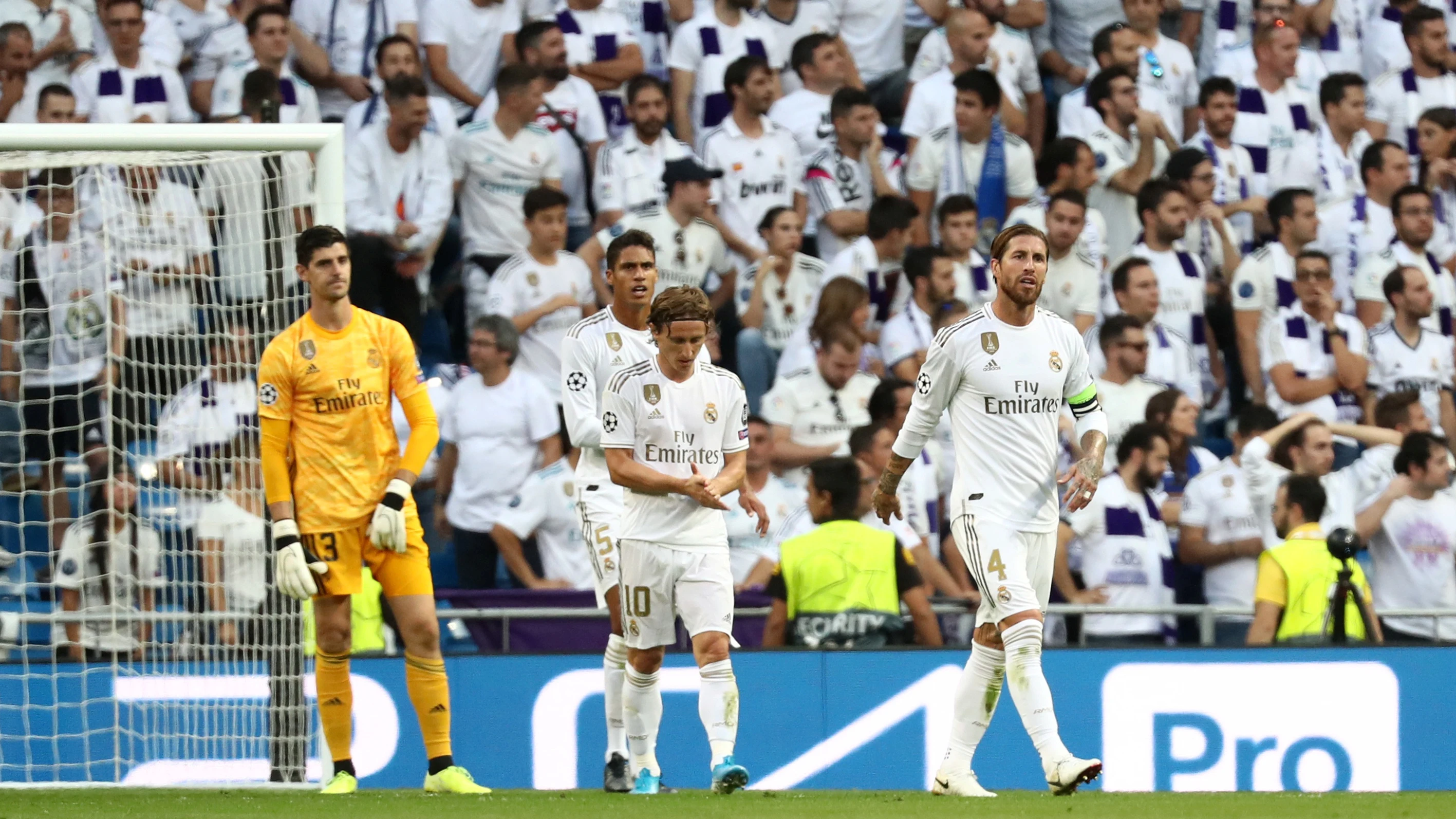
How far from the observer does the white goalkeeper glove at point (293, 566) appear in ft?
25.0

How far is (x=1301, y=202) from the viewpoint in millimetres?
14227

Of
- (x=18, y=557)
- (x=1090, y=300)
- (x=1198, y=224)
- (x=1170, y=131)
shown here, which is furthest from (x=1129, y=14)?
(x=18, y=557)

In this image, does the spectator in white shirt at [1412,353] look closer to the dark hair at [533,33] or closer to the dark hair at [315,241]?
the dark hair at [533,33]

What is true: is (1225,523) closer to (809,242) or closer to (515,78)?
(809,242)

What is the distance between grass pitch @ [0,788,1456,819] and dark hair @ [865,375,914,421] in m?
3.54

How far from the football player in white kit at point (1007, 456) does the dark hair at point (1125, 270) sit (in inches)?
227

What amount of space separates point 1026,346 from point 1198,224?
730 cm

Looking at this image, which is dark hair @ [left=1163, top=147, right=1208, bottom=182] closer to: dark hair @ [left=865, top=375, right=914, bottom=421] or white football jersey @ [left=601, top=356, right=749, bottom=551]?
dark hair @ [left=865, top=375, right=914, bottom=421]

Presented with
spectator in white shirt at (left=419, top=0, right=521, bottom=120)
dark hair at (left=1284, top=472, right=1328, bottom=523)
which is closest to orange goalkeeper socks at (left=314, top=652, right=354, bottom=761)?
dark hair at (left=1284, top=472, right=1328, bottom=523)

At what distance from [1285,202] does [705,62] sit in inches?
172

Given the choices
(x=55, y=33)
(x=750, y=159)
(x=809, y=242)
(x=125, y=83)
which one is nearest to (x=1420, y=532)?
(x=809, y=242)

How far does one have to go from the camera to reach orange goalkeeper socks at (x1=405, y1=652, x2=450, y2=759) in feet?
26.1

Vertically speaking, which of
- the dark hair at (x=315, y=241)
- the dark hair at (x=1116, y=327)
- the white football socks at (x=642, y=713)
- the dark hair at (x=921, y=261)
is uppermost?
the dark hair at (x=921, y=261)

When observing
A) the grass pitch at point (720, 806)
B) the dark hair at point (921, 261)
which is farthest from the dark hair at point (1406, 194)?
the grass pitch at point (720, 806)
